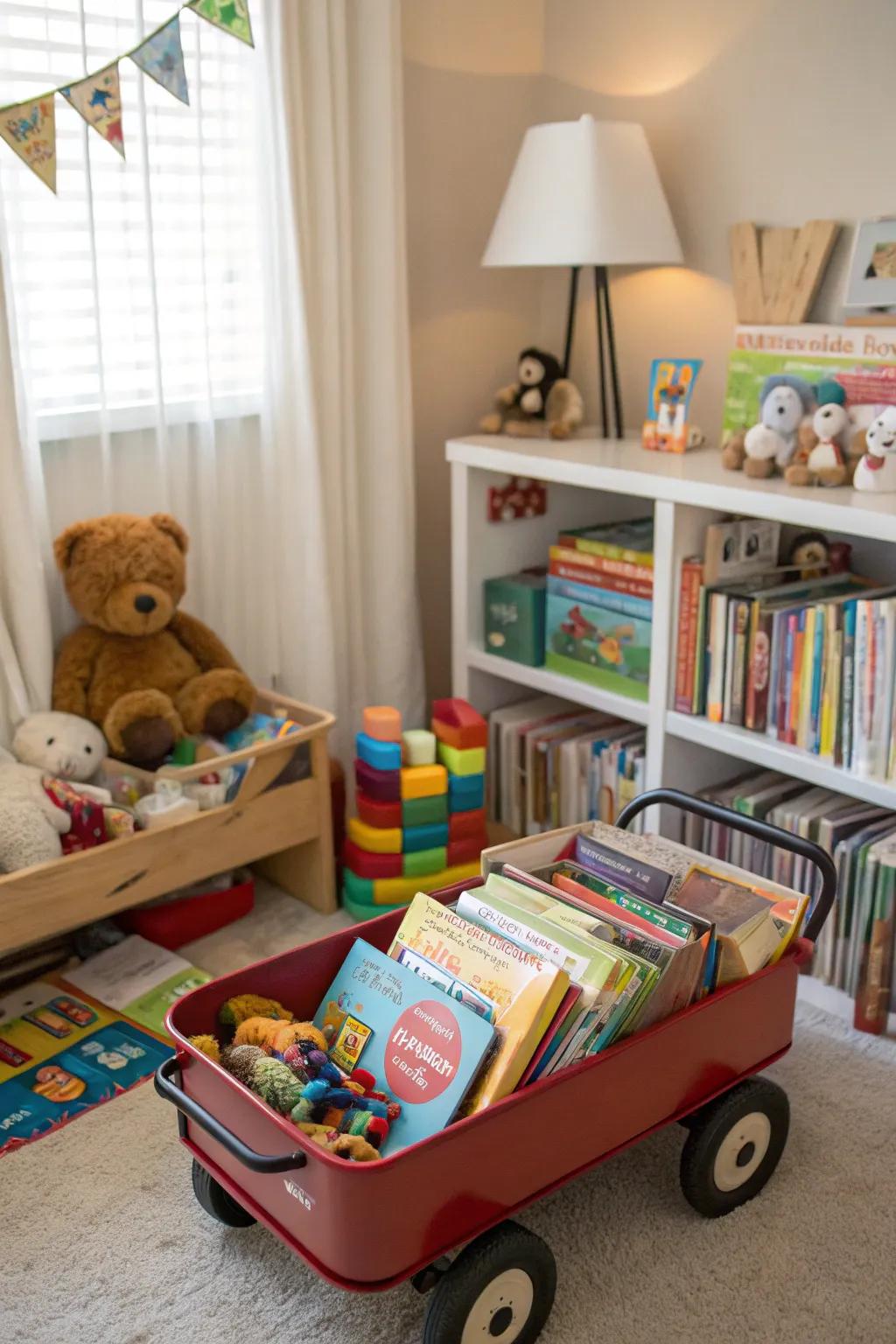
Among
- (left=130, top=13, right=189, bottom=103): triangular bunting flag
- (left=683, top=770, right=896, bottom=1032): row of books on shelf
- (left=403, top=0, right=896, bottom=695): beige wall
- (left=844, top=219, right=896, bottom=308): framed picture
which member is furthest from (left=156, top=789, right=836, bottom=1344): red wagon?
(left=130, top=13, right=189, bottom=103): triangular bunting flag

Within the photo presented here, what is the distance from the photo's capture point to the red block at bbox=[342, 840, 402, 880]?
221cm

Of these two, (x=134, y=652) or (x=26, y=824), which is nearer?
(x=26, y=824)

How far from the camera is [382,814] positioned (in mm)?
2191

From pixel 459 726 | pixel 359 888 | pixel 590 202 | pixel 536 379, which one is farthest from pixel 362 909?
pixel 590 202

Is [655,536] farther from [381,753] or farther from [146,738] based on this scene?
[146,738]

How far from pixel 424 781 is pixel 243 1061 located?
0.89 metres

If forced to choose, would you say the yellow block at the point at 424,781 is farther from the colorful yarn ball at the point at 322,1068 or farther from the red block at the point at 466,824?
the colorful yarn ball at the point at 322,1068

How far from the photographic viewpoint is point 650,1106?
142cm

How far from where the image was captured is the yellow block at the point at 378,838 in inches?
86.7

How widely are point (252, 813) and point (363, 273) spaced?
3.39ft

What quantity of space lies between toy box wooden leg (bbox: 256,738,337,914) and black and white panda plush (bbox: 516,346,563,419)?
0.81m

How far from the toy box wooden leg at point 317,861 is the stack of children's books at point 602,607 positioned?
49 centimetres

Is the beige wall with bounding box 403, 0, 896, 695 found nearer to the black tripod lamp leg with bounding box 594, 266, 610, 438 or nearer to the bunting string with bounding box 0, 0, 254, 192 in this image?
the black tripod lamp leg with bounding box 594, 266, 610, 438

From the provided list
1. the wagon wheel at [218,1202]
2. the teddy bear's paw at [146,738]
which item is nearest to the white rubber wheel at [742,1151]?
the wagon wheel at [218,1202]
